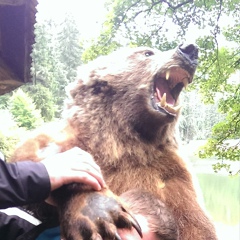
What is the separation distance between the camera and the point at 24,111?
697 cm

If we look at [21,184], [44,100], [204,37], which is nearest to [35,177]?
[21,184]

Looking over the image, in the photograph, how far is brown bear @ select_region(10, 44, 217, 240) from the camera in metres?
1.33

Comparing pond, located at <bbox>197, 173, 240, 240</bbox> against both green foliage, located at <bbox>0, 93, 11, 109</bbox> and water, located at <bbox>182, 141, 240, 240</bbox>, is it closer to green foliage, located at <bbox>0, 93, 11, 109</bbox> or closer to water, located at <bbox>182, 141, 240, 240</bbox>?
water, located at <bbox>182, 141, 240, 240</bbox>

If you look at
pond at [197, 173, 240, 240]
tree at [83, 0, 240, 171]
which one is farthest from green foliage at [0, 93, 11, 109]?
pond at [197, 173, 240, 240]

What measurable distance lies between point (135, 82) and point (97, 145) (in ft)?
1.04

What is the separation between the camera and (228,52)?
19.8 ft

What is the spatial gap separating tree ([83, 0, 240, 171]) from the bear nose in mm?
3962

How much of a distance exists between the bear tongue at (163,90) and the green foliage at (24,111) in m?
4.76

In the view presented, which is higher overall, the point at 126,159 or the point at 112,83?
the point at 112,83

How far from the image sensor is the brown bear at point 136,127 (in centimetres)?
133

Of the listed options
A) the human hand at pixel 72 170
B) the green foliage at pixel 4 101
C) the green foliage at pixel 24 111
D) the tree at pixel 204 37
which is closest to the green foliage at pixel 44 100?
the green foliage at pixel 24 111

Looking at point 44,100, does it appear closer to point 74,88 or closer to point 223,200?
point 223,200

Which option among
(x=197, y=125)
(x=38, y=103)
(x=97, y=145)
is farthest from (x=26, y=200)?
(x=38, y=103)

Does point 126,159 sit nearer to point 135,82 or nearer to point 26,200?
point 135,82
